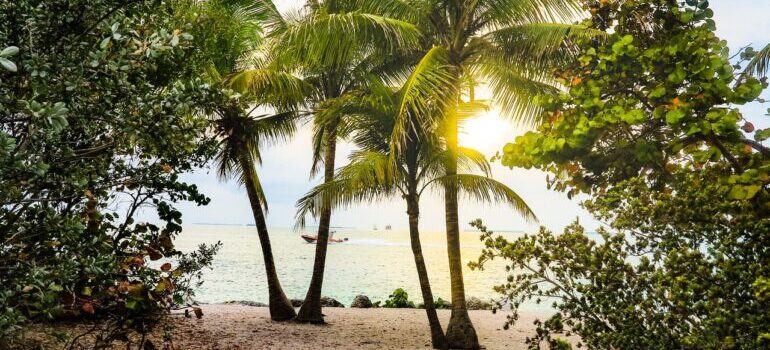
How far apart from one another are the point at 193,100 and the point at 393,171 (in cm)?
640

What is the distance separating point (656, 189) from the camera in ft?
14.9

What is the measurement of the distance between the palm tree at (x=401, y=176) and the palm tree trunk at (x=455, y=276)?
0.24m

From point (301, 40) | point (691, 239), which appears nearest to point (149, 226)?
point (691, 239)

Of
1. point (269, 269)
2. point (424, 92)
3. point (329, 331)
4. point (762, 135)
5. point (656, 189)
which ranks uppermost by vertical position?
point (424, 92)

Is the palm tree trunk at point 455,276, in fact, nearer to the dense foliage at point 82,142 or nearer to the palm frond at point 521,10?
the palm frond at point 521,10

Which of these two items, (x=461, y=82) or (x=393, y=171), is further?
(x=461, y=82)

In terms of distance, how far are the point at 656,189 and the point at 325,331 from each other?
8775mm

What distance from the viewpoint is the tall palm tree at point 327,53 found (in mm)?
8758

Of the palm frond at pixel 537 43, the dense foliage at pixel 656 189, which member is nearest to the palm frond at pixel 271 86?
the palm frond at pixel 537 43

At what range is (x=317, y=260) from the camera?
43.2 ft

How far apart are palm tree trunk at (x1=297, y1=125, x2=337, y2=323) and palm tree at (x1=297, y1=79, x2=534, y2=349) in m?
1.80

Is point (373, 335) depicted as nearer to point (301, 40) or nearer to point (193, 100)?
point (301, 40)

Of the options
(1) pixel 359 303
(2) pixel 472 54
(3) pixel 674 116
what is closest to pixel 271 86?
(2) pixel 472 54

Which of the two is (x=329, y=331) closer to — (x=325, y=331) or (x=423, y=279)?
(x=325, y=331)
